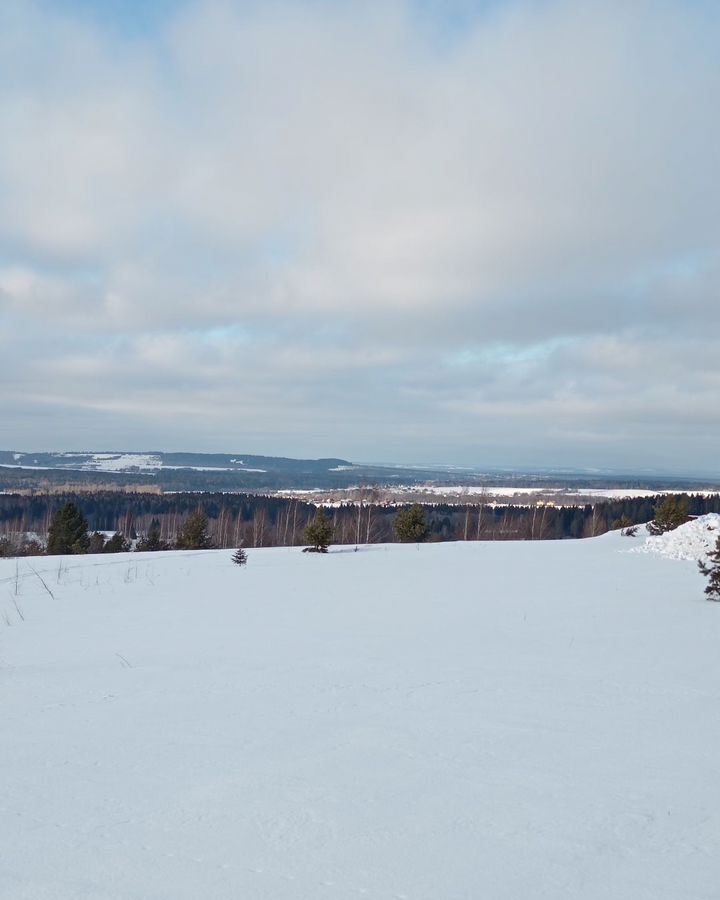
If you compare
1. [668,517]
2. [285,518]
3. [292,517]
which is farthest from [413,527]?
[285,518]

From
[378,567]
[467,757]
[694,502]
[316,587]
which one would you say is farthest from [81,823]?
[694,502]

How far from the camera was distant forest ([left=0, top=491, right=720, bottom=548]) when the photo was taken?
5891 centimetres

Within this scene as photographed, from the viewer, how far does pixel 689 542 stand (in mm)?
18062

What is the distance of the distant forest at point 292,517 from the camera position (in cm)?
5891

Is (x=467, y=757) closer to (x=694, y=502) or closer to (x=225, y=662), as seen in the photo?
(x=225, y=662)

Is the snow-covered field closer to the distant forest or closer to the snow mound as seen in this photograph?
the snow mound

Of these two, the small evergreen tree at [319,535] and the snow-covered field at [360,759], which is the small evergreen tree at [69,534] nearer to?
the small evergreen tree at [319,535]

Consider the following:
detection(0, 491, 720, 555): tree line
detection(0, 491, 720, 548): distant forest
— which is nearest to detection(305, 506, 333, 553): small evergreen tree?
detection(0, 491, 720, 555): tree line

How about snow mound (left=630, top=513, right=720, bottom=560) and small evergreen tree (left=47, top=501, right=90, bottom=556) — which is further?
small evergreen tree (left=47, top=501, right=90, bottom=556)

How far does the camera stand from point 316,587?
41.0 ft

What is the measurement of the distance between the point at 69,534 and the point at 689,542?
32156mm

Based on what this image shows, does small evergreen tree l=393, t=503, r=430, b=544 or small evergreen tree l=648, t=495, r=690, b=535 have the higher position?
small evergreen tree l=648, t=495, r=690, b=535

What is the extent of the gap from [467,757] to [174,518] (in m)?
76.7

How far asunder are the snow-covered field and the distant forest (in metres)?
43.5
